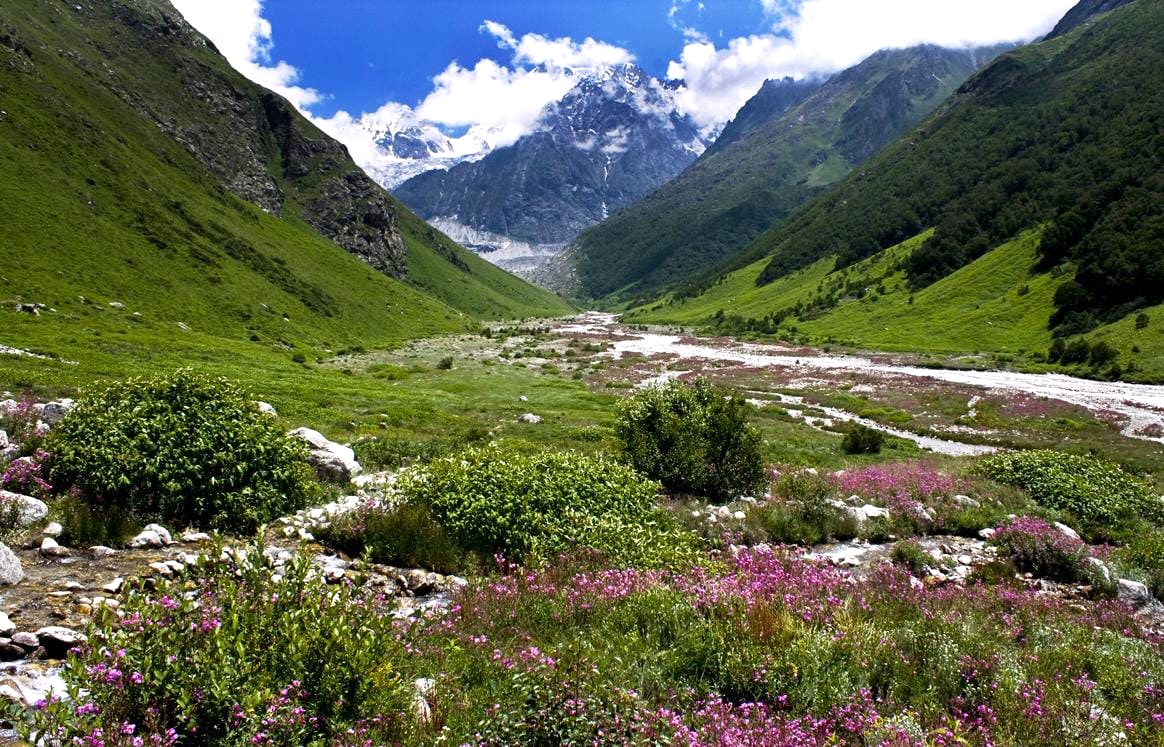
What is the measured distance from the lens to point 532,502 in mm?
11398

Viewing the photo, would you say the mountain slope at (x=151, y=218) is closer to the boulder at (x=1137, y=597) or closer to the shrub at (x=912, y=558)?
the shrub at (x=912, y=558)

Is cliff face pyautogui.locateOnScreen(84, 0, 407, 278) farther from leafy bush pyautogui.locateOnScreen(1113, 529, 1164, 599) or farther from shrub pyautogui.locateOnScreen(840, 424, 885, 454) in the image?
leafy bush pyautogui.locateOnScreen(1113, 529, 1164, 599)

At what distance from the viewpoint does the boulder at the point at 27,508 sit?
909 centimetres

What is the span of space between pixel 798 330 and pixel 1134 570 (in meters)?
127

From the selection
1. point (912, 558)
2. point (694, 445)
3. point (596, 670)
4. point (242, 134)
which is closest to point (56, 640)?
point (596, 670)

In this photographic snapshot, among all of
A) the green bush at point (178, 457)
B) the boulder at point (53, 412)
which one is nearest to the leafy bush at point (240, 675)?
the green bush at point (178, 457)

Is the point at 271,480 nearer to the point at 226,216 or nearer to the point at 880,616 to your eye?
the point at 880,616

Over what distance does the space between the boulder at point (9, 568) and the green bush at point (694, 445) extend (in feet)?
43.2

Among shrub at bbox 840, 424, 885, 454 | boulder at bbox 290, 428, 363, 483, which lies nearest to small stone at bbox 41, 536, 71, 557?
boulder at bbox 290, 428, 363, 483

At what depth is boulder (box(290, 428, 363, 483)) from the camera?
563 inches

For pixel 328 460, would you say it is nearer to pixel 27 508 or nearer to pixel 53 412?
pixel 27 508

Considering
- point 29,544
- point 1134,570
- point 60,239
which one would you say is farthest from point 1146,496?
point 60,239

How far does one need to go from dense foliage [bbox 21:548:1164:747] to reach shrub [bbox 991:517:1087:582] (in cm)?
471

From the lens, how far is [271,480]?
11586 millimetres
